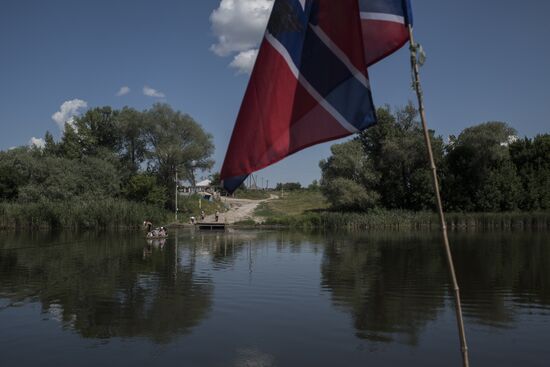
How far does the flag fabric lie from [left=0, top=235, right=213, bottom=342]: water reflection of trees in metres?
10.3

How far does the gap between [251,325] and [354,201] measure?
52723mm

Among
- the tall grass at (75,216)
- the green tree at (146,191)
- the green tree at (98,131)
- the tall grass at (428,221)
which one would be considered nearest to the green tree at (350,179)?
the tall grass at (428,221)

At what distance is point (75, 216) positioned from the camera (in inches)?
2250

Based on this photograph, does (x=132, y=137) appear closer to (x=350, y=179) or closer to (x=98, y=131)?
(x=98, y=131)

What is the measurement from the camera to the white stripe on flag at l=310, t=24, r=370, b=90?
4629 millimetres

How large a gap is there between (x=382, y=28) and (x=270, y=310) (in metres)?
12.8

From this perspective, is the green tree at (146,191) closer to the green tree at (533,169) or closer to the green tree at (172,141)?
the green tree at (172,141)

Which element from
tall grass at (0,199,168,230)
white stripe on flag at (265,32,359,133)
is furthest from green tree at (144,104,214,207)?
white stripe on flag at (265,32,359,133)

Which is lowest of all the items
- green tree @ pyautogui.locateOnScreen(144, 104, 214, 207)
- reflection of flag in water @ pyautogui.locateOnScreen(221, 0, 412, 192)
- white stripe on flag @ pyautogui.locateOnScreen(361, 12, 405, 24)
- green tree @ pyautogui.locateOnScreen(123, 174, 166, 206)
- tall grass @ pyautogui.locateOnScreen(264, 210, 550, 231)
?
tall grass @ pyautogui.locateOnScreen(264, 210, 550, 231)

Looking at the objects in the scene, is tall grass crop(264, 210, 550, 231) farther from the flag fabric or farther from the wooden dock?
the flag fabric

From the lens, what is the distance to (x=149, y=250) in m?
34.7

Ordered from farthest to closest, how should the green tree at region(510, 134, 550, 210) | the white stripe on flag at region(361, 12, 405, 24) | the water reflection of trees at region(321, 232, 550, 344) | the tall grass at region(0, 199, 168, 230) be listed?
the green tree at region(510, 134, 550, 210) < the tall grass at region(0, 199, 168, 230) < the water reflection of trees at region(321, 232, 550, 344) < the white stripe on flag at region(361, 12, 405, 24)

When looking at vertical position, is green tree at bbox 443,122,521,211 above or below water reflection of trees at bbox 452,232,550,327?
above

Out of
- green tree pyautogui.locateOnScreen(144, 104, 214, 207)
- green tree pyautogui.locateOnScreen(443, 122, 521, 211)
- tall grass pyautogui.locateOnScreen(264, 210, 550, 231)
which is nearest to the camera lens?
tall grass pyautogui.locateOnScreen(264, 210, 550, 231)
